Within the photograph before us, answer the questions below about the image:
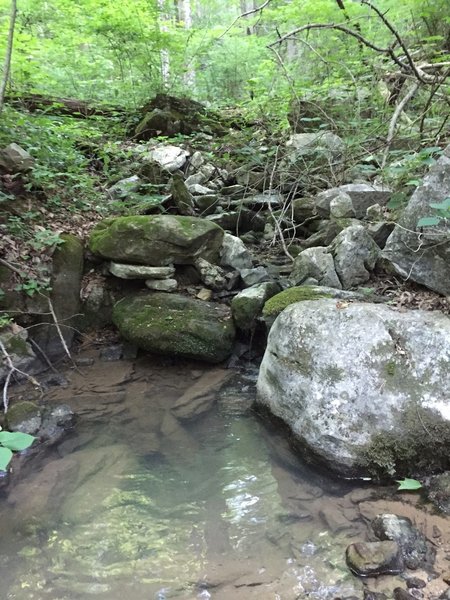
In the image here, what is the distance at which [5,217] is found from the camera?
16.5 ft

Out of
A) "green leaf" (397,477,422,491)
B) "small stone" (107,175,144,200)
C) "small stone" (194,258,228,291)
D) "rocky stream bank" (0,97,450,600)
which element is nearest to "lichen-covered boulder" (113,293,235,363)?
"rocky stream bank" (0,97,450,600)

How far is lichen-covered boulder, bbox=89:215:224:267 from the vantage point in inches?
211

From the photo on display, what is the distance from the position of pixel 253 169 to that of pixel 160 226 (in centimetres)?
263

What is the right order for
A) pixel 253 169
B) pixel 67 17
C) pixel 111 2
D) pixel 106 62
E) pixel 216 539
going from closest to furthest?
pixel 216 539 < pixel 253 169 < pixel 111 2 < pixel 67 17 < pixel 106 62

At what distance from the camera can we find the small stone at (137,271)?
542cm

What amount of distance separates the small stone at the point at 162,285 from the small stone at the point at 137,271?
7cm

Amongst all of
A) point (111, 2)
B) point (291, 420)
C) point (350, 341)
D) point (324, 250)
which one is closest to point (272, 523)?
point (291, 420)

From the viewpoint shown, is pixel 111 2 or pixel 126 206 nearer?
pixel 126 206

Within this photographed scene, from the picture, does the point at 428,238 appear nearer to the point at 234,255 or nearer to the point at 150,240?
the point at 234,255

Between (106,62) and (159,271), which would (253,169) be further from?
(106,62)

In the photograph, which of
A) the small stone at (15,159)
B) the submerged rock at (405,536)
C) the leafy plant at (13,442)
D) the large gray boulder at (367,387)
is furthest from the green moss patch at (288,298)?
the small stone at (15,159)

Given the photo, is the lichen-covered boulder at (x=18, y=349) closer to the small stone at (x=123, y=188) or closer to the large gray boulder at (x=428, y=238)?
the small stone at (x=123, y=188)

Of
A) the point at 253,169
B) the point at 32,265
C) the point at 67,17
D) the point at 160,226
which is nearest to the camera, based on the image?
the point at 32,265

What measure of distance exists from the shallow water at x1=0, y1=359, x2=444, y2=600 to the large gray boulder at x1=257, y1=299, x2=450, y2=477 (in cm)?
31
